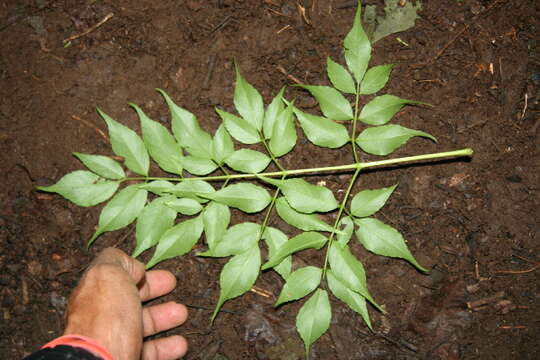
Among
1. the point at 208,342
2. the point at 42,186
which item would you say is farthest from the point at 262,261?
the point at 42,186

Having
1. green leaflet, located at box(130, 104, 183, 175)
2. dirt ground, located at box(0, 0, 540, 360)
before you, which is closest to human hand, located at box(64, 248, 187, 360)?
dirt ground, located at box(0, 0, 540, 360)

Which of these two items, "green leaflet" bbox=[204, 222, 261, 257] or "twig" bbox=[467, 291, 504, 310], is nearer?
"green leaflet" bbox=[204, 222, 261, 257]

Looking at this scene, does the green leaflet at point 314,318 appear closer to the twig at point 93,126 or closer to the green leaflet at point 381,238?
the green leaflet at point 381,238

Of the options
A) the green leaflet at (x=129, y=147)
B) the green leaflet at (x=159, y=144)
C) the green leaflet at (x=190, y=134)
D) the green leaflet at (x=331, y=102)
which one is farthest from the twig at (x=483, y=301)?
the green leaflet at (x=129, y=147)

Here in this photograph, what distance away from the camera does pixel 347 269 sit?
6.15 ft

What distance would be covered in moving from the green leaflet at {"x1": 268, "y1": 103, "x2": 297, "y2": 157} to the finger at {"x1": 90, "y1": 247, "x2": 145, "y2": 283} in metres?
0.87

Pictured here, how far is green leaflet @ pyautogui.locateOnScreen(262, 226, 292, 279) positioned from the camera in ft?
6.41

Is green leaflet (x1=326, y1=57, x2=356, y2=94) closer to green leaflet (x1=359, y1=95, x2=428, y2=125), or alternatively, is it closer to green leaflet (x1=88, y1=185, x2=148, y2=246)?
green leaflet (x1=359, y1=95, x2=428, y2=125)

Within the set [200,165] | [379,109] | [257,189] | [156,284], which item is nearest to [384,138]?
[379,109]

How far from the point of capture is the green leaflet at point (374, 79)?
1.97 metres

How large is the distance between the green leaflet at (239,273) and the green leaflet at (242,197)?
0.21 metres

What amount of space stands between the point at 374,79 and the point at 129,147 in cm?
121

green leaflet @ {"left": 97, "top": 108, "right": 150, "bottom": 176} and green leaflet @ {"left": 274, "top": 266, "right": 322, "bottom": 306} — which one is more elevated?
green leaflet @ {"left": 97, "top": 108, "right": 150, "bottom": 176}

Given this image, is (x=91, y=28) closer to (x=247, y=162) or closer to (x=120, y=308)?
(x=247, y=162)
